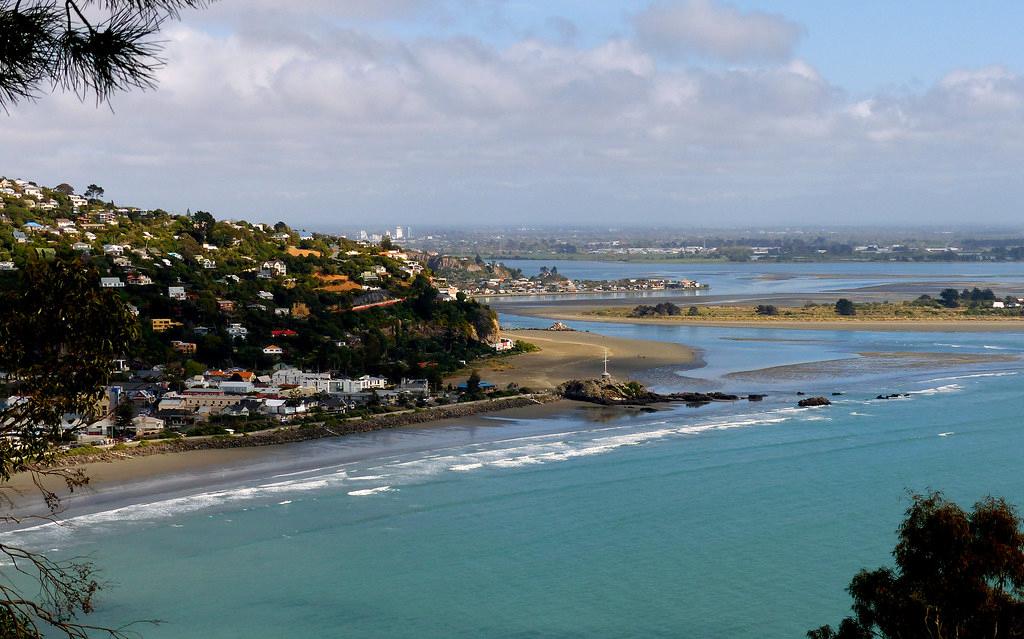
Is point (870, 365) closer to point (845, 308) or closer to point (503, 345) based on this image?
point (503, 345)

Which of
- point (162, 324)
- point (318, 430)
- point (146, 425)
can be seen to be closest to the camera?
point (146, 425)

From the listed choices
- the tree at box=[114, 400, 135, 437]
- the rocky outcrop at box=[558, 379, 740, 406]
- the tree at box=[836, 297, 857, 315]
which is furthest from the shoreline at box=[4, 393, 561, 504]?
the tree at box=[836, 297, 857, 315]

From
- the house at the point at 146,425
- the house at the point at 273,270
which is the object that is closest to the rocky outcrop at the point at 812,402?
the house at the point at 146,425

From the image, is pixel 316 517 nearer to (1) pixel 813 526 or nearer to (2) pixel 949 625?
(1) pixel 813 526

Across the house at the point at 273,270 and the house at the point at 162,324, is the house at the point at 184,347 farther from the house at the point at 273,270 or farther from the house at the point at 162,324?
the house at the point at 273,270

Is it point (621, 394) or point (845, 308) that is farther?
point (845, 308)

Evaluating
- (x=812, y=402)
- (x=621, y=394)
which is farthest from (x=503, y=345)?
(x=812, y=402)
